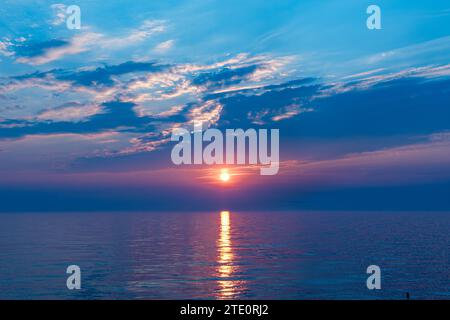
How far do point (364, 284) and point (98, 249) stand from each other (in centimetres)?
6145

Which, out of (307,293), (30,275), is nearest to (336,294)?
(307,293)

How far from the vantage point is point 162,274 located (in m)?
63.6

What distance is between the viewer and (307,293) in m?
50.7

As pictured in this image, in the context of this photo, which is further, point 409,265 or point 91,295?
point 409,265
